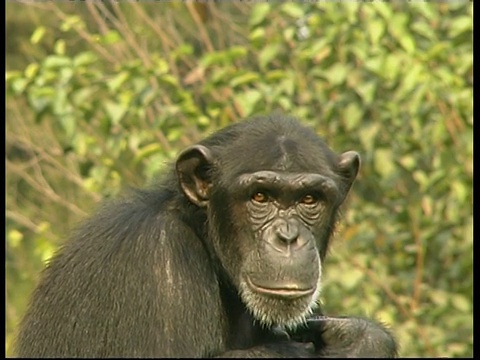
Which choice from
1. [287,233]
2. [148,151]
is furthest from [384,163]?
[287,233]

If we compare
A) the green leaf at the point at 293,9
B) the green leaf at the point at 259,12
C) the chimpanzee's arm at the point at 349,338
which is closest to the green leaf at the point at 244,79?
the green leaf at the point at 259,12

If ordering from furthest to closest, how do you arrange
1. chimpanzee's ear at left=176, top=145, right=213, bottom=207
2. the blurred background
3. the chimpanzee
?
1. the blurred background
2. chimpanzee's ear at left=176, top=145, right=213, bottom=207
3. the chimpanzee

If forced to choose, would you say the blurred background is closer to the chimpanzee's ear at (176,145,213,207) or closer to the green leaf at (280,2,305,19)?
the green leaf at (280,2,305,19)

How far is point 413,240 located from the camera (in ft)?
33.2

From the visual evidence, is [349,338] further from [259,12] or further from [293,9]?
[259,12]

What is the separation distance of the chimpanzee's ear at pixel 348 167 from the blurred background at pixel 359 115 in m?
2.65

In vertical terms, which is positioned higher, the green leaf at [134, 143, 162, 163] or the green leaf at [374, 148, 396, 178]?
the green leaf at [134, 143, 162, 163]

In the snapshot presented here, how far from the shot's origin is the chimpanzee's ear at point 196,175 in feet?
19.2

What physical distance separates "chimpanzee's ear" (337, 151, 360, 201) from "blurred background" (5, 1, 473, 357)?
2.65 meters

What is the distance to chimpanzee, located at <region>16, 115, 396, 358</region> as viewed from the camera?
544 cm

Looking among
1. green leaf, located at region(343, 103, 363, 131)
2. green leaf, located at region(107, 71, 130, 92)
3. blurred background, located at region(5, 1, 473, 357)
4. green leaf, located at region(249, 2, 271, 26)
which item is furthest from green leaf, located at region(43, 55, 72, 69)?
green leaf, located at region(343, 103, 363, 131)

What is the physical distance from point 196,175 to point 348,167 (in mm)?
821

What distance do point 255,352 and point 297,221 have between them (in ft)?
2.35

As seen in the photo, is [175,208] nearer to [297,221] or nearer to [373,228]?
[297,221]
